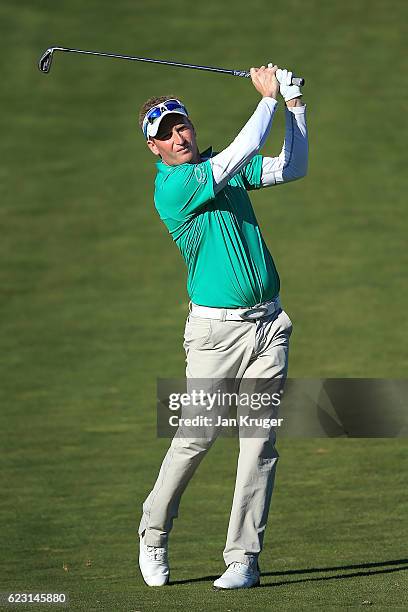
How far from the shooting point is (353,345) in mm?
11344

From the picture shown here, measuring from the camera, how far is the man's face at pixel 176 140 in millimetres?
5598

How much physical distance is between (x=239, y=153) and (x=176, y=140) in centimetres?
42

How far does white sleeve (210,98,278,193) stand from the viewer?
209 inches

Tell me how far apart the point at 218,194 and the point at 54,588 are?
187 centimetres

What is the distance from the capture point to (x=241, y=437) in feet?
18.5

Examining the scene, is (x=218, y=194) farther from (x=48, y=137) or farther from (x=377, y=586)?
(x=48, y=137)

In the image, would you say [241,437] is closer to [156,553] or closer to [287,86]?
[156,553]

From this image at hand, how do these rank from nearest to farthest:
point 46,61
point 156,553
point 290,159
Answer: point 156,553 < point 290,159 < point 46,61

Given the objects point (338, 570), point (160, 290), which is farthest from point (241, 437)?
point (160, 290)

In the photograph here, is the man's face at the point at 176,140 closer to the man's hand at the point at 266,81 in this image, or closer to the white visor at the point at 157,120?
the white visor at the point at 157,120

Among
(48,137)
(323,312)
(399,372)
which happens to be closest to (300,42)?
(48,137)

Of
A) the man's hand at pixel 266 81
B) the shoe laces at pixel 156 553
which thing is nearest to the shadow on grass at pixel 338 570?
the shoe laces at pixel 156 553

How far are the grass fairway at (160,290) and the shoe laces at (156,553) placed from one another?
0.47ft

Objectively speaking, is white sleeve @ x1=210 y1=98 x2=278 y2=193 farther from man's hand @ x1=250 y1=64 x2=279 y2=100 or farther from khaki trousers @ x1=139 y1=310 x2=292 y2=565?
khaki trousers @ x1=139 y1=310 x2=292 y2=565
